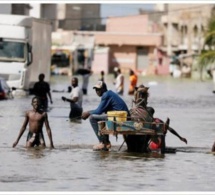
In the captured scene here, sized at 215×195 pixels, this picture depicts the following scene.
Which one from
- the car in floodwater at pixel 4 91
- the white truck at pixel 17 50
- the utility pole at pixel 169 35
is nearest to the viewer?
the car in floodwater at pixel 4 91

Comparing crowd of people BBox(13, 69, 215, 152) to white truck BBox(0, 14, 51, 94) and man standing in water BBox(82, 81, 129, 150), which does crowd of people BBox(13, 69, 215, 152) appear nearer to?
man standing in water BBox(82, 81, 129, 150)

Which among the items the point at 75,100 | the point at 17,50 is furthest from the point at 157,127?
the point at 17,50

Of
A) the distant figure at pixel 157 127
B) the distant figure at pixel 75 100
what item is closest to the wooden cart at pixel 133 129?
the distant figure at pixel 157 127

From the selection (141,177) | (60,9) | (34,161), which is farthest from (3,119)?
(60,9)

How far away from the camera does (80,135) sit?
2445 cm

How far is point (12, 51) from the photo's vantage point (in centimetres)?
4312

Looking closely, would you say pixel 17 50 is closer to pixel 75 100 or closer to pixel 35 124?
pixel 75 100

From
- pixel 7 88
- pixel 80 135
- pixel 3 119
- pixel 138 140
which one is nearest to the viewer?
pixel 138 140

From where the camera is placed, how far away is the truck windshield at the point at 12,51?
42.9m

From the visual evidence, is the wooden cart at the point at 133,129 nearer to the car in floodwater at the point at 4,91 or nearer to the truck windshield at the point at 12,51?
the car in floodwater at the point at 4,91

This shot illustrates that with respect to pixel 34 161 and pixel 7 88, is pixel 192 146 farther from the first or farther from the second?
pixel 7 88

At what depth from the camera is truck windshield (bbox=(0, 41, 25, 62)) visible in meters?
42.9

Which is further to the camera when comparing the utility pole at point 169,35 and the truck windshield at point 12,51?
the utility pole at point 169,35

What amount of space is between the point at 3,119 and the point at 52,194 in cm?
1526
